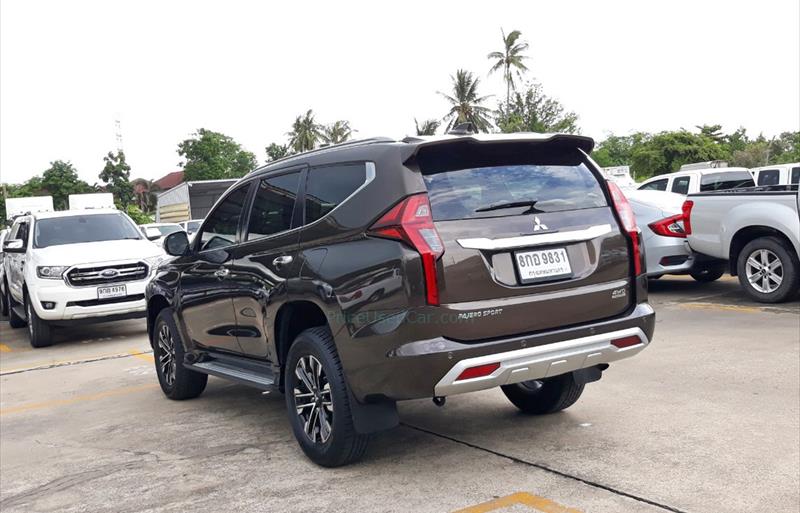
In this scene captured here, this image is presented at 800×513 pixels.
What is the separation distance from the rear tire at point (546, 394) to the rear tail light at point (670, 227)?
602cm

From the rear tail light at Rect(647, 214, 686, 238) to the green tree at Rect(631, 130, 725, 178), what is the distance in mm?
39920

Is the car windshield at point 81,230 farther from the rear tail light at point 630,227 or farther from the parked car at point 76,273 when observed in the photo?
the rear tail light at point 630,227

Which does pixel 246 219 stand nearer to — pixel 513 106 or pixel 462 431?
pixel 462 431

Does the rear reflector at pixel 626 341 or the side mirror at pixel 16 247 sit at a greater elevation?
the side mirror at pixel 16 247

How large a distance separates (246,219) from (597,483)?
9.34 ft

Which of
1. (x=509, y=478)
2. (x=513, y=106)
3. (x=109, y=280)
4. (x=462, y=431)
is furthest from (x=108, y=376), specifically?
(x=513, y=106)

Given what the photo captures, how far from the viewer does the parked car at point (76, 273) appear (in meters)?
10.6

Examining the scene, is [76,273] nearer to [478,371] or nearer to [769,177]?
[478,371]

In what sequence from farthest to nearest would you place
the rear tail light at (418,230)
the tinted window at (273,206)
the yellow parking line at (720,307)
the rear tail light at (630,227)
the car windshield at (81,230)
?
the car windshield at (81,230), the yellow parking line at (720,307), the tinted window at (273,206), the rear tail light at (630,227), the rear tail light at (418,230)

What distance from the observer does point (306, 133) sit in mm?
73812

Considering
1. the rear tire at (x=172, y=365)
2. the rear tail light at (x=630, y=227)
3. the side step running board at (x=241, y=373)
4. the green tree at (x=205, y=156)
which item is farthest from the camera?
the green tree at (x=205, y=156)

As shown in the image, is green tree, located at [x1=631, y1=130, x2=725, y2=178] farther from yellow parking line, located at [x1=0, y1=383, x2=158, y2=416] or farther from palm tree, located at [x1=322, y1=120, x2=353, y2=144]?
yellow parking line, located at [x1=0, y1=383, x2=158, y2=416]

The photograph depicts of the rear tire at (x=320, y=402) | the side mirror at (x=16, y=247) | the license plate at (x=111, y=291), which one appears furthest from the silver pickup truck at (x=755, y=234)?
the side mirror at (x=16, y=247)

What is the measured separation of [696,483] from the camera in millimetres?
4012
